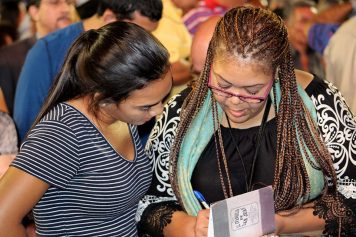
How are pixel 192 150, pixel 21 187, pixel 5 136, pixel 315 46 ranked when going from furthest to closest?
1. pixel 315 46
2. pixel 5 136
3. pixel 192 150
4. pixel 21 187

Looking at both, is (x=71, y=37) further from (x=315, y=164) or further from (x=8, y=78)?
(x=315, y=164)

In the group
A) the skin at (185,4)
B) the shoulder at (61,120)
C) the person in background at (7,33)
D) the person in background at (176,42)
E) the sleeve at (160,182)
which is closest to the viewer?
the shoulder at (61,120)

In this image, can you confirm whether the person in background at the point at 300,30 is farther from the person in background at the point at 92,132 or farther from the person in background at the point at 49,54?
the person in background at the point at 92,132

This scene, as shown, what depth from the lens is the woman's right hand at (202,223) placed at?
2.34 meters

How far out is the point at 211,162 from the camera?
99.7 inches

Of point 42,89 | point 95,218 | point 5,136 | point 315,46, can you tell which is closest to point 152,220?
point 95,218

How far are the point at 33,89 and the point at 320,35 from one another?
203 cm

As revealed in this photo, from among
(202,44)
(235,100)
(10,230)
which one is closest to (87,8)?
(202,44)

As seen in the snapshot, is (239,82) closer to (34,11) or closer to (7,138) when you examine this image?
(7,138)

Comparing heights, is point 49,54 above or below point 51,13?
above

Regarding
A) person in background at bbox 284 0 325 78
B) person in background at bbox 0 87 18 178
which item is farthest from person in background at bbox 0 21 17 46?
person in background at bbox 0 87 18 178

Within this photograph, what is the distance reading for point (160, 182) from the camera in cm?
261

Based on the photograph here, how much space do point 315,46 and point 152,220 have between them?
2.52 m

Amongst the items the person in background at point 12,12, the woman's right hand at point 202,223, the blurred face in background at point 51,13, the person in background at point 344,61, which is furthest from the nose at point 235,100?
the person in background at point 12,12
